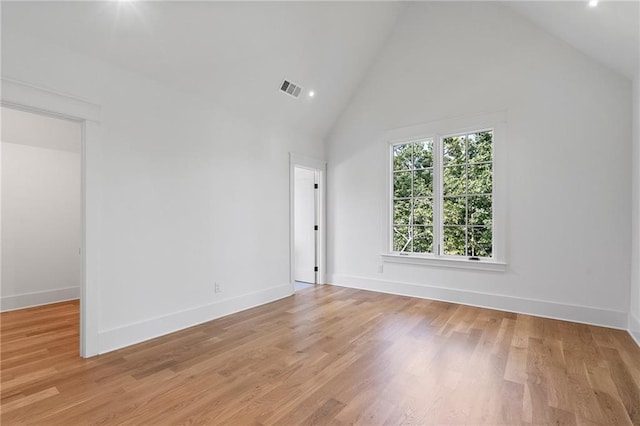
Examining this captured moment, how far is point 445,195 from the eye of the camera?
15.2ft

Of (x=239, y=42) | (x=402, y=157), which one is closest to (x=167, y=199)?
(x=239, y=42)

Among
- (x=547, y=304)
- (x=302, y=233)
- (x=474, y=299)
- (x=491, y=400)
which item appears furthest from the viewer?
(x=302, y=233)

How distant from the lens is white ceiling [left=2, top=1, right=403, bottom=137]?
8.56ft

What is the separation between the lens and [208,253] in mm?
3854

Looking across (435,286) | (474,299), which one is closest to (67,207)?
(435,286)

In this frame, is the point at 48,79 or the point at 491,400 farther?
the point at 48,79

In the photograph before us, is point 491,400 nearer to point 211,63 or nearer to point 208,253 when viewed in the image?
point 208,253

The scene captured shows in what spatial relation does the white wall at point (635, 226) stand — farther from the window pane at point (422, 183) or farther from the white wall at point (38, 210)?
the white wall at point (38, 210)

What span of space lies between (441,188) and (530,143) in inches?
49.1

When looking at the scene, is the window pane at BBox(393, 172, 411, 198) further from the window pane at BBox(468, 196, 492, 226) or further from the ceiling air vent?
the ceiling air vent

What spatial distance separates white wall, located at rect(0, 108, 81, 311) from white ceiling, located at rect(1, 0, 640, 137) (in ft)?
8.89

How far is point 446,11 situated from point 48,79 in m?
4.92

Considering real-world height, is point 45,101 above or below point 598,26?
below

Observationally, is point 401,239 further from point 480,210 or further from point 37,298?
point 37,298
